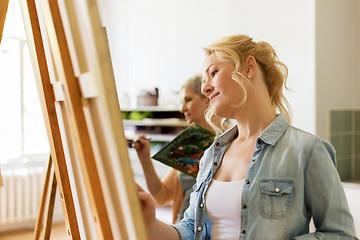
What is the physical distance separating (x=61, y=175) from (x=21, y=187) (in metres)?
3.96

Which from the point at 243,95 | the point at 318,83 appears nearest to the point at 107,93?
the point at 243,95

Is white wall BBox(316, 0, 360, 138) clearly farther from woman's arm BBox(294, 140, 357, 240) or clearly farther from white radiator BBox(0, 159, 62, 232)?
white radiator BBox(0, 159, 62, 232)

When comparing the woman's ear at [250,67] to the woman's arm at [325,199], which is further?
the woman's ear at [250,67]

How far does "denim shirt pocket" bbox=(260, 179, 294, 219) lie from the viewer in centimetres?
112

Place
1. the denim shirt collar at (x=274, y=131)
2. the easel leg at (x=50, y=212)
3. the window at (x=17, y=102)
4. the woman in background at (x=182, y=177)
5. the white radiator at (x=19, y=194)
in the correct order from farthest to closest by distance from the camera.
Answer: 1. the window at (x=17, y=102)
2. the white radiator at (x=19, y=194)
3. the woman in background at (x=182, y=177)
4. the easel leg at (x=50, y=212)
5. the denim shirt collar at (x=274, y=131)

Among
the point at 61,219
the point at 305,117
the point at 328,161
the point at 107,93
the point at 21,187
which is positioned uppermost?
the point at 107,93

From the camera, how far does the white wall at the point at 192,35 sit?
10.5 ft

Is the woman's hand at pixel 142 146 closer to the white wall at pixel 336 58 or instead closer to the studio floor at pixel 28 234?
the white wall at pixel 336 58

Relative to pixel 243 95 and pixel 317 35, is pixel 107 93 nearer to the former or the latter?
pixel 243 95

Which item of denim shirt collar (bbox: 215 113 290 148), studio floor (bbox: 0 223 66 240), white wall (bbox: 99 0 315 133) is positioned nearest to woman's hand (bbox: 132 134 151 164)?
denim shirt collar (bbox: 215 113 290 148)

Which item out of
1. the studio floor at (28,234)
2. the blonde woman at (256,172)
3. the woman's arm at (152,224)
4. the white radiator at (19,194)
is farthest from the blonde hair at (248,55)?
the white radiator at (19,194)

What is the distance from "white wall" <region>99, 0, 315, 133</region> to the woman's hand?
59.9 inches

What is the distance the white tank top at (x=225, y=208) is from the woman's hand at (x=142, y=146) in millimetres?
809

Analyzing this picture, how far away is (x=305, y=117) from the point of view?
3.21 m
